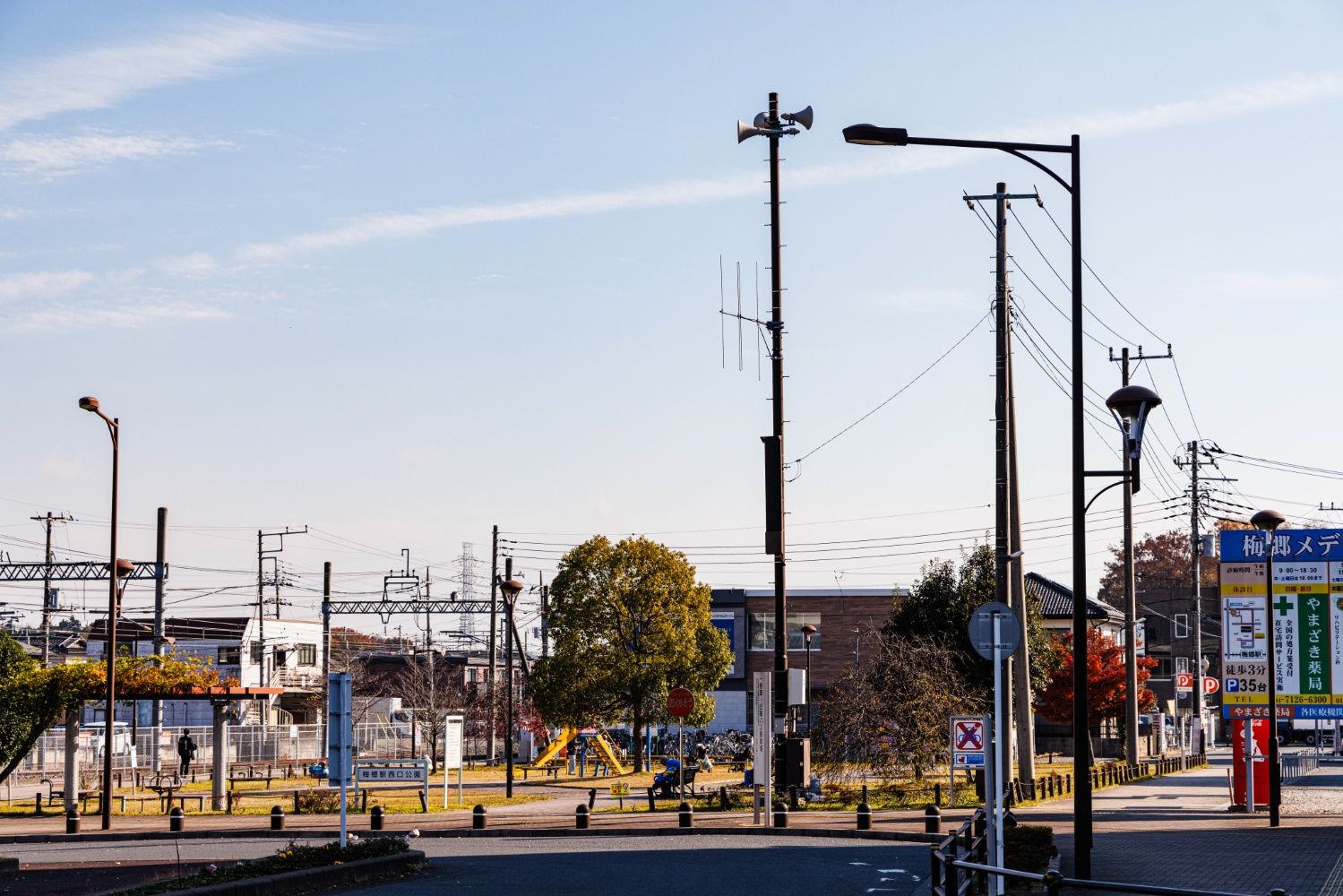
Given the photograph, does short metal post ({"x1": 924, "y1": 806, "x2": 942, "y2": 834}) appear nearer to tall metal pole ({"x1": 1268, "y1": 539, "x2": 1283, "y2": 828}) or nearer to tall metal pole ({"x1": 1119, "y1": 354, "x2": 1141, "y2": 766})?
tall metal pole ({"x1": 1268, "y1": 539, "x2": 1283, "y2": 828})

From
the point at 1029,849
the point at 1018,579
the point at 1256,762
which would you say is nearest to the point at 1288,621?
the point at 1256,762

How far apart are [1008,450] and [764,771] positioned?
9.71 m

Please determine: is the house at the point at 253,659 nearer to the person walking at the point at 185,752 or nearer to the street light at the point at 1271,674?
the person walking at the point at 185,752

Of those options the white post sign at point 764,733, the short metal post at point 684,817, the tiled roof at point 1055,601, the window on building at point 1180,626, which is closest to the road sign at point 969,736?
the white post sign at point 764,733

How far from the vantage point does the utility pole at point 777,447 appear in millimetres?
28109

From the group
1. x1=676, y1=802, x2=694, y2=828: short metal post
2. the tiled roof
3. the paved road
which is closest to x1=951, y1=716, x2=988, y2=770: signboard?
the paved road

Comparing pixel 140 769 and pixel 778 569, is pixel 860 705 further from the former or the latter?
pixel 140 769

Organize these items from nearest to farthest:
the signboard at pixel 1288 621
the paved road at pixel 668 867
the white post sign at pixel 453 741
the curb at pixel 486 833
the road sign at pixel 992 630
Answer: the road sign at pixel 992 630
the paved road at pixel 668 867
the curb at pixel 486 833
the signboard at pixel 1288 621
the white post sign at pixel 453 741

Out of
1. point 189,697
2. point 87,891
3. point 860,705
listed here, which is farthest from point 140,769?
point 87,891

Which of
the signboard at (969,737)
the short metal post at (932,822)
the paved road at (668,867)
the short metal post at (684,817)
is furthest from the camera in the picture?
the short metal post at (684,817)

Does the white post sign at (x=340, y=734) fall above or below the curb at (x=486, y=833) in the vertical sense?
above

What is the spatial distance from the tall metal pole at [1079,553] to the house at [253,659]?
64.0 metres

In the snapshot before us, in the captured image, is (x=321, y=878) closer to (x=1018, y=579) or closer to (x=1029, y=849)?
(x=1029, y=849)

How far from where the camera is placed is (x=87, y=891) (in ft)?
59.5
